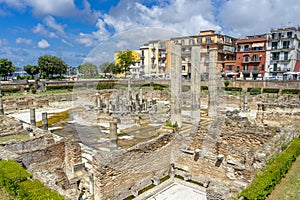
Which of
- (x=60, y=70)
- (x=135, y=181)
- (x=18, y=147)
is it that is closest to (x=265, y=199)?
(x=135, y=181)

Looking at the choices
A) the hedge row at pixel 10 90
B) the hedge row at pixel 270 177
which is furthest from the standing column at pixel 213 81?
the hedge row at pixel 10 90

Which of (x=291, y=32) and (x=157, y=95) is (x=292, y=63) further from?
(x=157, y=95)

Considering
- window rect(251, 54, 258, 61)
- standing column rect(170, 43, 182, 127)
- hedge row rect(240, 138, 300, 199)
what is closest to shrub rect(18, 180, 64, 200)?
hedge row rect(240, 138, 300, 199)

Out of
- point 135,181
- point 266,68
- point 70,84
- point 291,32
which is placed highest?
point 291,32

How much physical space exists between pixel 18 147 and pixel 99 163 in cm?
557

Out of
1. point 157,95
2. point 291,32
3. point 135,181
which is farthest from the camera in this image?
point 291,32

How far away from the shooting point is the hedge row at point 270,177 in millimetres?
5711

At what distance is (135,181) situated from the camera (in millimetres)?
9016

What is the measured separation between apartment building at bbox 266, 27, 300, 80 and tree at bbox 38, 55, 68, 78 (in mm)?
46157

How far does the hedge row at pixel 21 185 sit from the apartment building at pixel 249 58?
44608mm

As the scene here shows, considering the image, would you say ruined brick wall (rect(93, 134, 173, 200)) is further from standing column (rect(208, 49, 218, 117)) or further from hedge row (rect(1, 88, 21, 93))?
hedge row (rect(1, 88, 21, 93))

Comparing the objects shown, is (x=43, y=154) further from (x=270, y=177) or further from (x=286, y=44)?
(x=286, y=44)

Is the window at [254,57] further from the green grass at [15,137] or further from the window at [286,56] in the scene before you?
the green grass at [15,137]

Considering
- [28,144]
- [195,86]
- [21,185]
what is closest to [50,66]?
[195,86]
